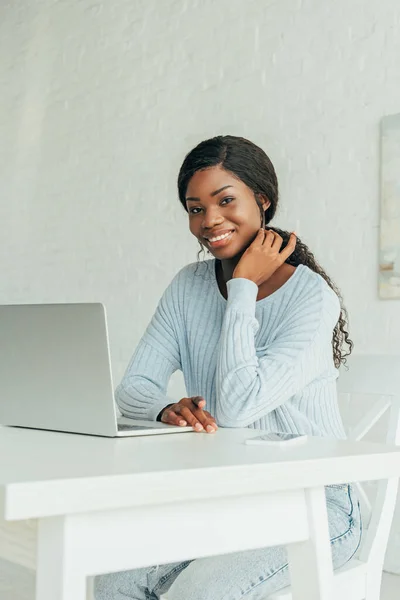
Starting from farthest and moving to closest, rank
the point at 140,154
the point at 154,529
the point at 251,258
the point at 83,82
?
the point at 83,82 → the point at 140,154 → the point at 251,258 → the point at 154,529

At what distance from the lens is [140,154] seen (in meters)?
4.60

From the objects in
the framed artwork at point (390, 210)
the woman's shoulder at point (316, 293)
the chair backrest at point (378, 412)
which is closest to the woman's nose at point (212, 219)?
the woman's shoulder at point (316, 293)

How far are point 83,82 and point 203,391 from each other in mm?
3545

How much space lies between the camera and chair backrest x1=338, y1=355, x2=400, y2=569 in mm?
1592

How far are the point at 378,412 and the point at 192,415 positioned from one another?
0.66 metres

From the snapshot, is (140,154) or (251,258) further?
(140,154)

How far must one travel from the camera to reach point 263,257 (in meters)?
1.86

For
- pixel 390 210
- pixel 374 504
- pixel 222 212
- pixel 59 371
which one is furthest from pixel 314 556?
pixel 390 210

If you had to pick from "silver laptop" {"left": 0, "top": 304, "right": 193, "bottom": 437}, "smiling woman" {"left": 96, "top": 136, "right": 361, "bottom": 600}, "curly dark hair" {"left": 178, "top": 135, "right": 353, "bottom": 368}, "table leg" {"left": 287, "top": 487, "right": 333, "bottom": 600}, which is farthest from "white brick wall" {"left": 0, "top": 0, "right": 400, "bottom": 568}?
"table leg" {"left": 287, "top": 487, "right": 333, "bottom": 600}

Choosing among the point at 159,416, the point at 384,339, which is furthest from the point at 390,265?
the point at 159,416

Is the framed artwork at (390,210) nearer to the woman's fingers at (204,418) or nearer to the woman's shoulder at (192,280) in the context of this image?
the woman's shoulder at (192,280)

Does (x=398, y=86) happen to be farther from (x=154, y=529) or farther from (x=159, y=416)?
(x=154, y=529)

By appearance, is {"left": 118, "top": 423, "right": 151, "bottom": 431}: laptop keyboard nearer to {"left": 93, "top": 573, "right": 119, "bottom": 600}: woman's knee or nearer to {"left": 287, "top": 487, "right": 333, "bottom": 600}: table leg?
{"left": 93, "top": 573, "right": 119, "bottom": 600}: woman's knee

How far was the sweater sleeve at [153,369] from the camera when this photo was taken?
5.83ft
